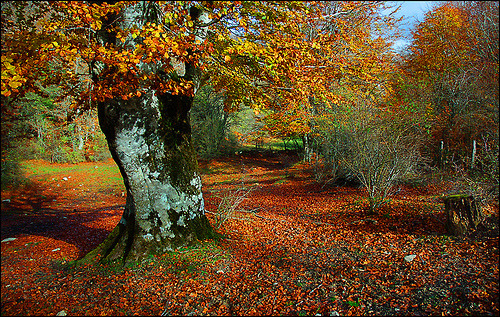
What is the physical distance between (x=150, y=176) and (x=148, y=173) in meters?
0.05

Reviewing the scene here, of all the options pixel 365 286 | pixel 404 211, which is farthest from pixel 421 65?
pixel 365 286

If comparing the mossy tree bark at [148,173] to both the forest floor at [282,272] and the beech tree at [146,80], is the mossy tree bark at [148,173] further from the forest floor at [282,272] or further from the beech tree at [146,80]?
the forest floor at [282,272]

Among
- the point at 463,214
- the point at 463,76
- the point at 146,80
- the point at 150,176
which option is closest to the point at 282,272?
the point at 150,176

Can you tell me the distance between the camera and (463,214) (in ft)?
14.1

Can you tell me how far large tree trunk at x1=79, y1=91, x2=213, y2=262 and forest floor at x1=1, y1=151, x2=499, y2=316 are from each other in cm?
31

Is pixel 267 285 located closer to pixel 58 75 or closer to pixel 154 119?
pixel 154 119

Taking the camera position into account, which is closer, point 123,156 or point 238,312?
point 238,312

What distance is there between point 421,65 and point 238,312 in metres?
18.0

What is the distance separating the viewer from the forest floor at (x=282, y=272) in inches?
112

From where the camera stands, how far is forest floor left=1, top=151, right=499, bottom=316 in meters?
2.84

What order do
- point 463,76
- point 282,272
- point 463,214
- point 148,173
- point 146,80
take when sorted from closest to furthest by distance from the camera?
point 282,272 < point 146,80 < point 148,173 < point 463,214 < point 463,76

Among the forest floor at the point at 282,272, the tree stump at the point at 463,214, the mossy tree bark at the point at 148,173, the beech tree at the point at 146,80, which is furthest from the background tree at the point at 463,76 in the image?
the mossy tree bark at the point at 148,173

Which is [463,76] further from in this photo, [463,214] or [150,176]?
[150,176]

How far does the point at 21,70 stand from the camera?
3.25 m
